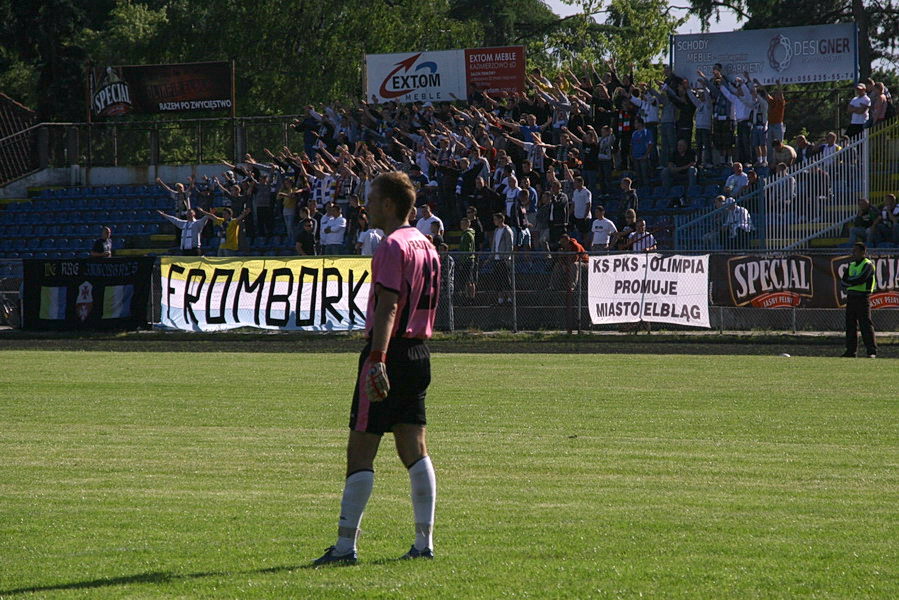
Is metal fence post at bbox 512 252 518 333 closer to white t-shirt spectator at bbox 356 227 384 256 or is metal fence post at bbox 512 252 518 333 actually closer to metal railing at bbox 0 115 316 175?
white t-shirt spectator at bbox 356 227 384 256

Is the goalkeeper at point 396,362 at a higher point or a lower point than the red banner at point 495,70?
lower

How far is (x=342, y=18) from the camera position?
58438mm

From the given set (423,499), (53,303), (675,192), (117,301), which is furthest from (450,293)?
(423,499)

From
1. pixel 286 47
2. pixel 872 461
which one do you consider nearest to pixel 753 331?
pixel 872 461

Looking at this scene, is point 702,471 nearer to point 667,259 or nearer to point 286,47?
point 667,259

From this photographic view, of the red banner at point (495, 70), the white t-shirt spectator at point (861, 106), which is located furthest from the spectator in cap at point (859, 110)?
the red banner at point (495, 70)

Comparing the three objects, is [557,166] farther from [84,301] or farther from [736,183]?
[84,301]

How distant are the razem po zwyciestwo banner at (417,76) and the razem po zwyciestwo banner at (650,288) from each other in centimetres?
1260

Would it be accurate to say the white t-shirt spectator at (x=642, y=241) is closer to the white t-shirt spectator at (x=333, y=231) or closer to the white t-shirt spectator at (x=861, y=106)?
the white t-shirt spectator at (x=861, y=106)

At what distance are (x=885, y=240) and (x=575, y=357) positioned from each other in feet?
26.5

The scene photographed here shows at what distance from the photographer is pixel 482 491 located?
8.58m

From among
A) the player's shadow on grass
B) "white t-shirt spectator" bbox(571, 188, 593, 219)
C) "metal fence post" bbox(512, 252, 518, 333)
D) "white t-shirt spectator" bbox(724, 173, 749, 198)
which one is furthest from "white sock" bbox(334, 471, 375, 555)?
"white t-shirt spectator" bbox(724, 173, 749, 198)

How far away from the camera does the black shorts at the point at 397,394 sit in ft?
20.7

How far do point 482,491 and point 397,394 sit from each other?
2452mm
